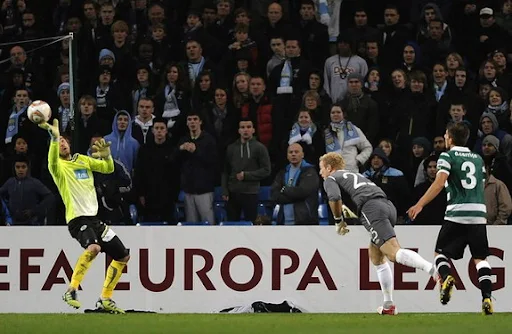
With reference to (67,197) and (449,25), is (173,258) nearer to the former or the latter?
(67,197)

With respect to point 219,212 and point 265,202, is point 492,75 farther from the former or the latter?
point 219,212

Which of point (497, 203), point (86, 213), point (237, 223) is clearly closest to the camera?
point (86, 213)

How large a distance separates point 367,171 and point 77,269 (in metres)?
5.01

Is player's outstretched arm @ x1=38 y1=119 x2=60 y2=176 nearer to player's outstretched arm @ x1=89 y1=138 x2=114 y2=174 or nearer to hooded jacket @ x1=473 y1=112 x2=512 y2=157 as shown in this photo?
player's outstretched arm @ x1=89 y1=138 x2=114 y2=174

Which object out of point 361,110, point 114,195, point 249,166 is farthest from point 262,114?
point 114,195

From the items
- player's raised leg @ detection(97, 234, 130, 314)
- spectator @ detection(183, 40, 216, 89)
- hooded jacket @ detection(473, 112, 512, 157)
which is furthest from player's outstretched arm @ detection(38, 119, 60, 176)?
hooded jacket @ detection(473, 112, 512, 157)

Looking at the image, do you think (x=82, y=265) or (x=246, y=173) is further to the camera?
(x=246, y=173)

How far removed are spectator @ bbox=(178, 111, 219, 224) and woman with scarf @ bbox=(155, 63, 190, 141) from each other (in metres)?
0.90

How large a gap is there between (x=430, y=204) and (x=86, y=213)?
5.12m

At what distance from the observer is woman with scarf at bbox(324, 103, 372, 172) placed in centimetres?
1941

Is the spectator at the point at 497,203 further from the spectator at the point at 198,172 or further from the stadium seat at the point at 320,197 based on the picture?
the spectator at the point at 198,172

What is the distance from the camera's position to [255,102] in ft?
66.2

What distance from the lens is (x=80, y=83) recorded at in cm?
2145

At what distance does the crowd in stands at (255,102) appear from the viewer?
63.2 feet
